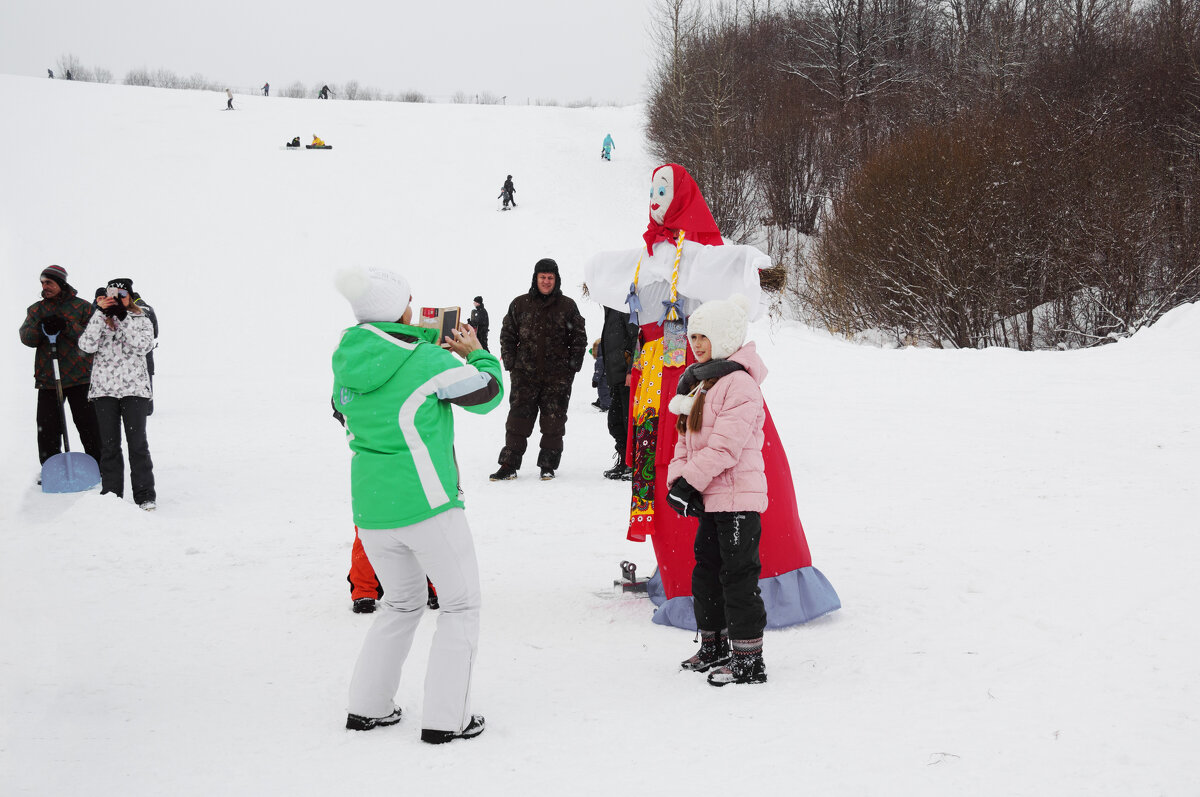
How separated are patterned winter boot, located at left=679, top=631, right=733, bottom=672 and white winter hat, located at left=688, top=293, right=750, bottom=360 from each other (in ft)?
4.05

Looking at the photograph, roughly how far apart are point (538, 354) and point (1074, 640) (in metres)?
5.21

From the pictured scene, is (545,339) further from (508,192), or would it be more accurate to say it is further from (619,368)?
(508,192)

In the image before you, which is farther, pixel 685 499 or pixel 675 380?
pixel 675 380

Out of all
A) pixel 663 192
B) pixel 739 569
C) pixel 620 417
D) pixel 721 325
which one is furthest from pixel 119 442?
pixel 739 569

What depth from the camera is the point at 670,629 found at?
4.51 meters

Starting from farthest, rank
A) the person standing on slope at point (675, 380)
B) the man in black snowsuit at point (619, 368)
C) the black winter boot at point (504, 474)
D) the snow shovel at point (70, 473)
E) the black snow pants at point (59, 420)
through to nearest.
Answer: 1. the black winter boot at point (504, 474)
2. the man in black snowsuit at point (619, 368)
3. the black snow pants at point (59, 420)
4. the snow shovel at point (70, 473)
5. the person standing on slope at point (675, 380)

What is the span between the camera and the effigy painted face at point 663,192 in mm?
4883

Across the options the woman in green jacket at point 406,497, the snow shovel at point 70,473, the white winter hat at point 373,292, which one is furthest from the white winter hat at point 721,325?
the snow shovel at point 70,473

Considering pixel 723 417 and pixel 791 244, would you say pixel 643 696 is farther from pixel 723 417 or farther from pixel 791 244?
pixel 791 244

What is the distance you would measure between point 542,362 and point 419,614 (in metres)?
4.84

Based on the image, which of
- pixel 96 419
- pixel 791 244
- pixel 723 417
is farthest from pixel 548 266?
pixel 791 244

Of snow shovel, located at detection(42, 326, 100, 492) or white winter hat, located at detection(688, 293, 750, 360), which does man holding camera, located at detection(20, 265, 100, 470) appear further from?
white winter hat, located at detection(688, 293, 750, 360)

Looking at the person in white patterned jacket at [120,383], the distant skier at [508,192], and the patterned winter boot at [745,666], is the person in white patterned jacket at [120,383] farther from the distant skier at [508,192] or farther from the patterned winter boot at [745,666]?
the distant skier at [508,192]

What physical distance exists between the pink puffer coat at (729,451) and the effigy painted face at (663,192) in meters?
1.40
